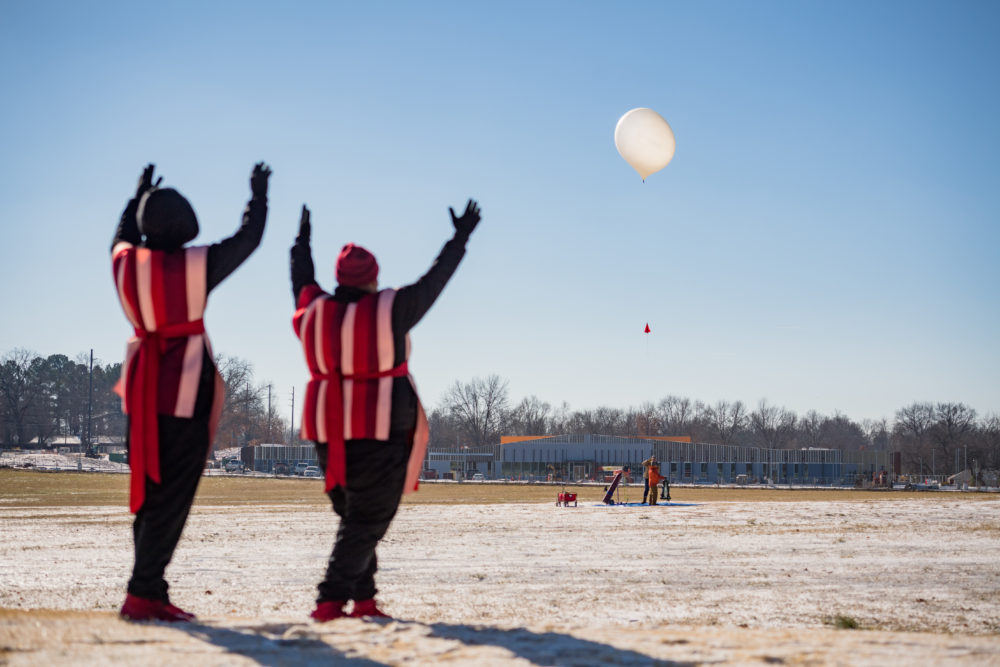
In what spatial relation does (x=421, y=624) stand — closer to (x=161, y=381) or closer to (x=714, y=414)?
(x=161, y=381)

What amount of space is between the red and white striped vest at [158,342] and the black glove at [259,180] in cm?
60

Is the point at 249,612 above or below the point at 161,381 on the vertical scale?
below

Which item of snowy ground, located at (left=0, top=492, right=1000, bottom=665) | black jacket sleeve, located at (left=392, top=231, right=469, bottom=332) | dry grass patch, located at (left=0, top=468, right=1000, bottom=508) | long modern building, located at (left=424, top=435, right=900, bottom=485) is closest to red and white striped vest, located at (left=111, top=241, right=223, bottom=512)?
snowy ground, located at (left=0, top=492, right=1000, bottom=665)

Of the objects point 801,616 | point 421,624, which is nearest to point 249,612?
point 421,624

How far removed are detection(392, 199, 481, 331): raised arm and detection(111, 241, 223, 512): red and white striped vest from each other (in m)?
1.07

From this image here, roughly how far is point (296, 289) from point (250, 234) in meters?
0.61

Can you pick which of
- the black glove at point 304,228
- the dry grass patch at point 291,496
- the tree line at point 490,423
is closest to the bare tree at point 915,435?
the tree line at point 490,423

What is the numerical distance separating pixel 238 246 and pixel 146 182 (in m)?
1.06

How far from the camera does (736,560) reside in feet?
36.0

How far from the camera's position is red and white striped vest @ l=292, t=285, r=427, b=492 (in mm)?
5246

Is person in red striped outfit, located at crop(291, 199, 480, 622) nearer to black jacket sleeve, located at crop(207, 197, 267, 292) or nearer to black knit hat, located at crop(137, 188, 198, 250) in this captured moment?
black jacket sleeve, located at crop(207, 197, 267, 292)

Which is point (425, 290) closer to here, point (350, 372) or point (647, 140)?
point (350, 372)

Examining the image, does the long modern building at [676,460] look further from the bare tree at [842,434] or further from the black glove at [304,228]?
the black glove at [304,228]

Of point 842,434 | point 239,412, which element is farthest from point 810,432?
point 239,412
